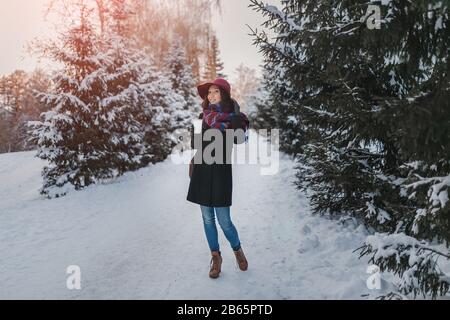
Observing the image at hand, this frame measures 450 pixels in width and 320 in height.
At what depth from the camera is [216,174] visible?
14.4ft

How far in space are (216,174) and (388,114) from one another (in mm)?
2218

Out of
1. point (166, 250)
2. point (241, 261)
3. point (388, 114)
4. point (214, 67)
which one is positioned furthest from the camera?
point (214, 67)

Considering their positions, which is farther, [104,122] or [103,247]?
[104,122]

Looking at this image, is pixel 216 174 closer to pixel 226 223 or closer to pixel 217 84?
pixel 226 223

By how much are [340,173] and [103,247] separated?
3.85 metres

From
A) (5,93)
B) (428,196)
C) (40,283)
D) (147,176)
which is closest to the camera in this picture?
(428,196)

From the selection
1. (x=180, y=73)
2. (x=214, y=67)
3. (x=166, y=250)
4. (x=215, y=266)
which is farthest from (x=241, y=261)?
(x=214, y=67)

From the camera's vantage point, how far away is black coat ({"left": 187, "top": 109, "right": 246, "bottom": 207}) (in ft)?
14.2

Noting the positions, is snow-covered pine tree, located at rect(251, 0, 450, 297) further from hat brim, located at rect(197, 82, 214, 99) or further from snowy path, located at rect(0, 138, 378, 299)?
hat brim, located at rect(197, 82, 214, 99)

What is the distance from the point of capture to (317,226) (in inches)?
243

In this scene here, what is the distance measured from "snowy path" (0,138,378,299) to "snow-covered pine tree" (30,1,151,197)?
146 centimetres

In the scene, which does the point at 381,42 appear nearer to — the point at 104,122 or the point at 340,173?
the point at 340,173

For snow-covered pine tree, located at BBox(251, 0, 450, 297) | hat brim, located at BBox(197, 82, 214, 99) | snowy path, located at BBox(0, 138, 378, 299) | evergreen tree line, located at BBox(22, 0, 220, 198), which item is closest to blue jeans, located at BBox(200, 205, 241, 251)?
snowy path, located at BBox(0, 138, 378, 299)

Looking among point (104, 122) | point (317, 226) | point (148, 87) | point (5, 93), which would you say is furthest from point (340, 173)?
point (5, 93)
